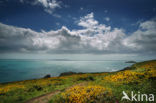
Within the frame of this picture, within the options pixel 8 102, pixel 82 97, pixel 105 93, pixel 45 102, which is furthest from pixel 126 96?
pixel 8 102

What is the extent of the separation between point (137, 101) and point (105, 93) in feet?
8.50

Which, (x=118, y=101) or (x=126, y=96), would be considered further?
(x=126, y=96)

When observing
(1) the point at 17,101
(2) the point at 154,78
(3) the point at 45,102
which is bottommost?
(1) the point at 17,101

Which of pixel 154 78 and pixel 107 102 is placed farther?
pixel 154 78

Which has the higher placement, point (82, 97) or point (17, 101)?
point (82, 97)

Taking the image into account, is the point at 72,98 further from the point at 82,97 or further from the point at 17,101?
the point at 17,101

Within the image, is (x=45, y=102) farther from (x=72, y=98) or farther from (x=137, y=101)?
(x=137, y=101)

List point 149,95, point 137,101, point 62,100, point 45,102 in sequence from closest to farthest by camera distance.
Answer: point 137,101 → point 149,95 → point 62,100 → point 45,102

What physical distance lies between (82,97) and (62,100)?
204cm

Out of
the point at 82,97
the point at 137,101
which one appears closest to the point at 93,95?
the point at 82,97

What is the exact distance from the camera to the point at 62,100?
25.2 ft

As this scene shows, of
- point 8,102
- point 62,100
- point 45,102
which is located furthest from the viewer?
point 8,102

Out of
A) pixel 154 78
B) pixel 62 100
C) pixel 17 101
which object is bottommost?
pixel 17 101

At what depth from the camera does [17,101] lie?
1095 cm
